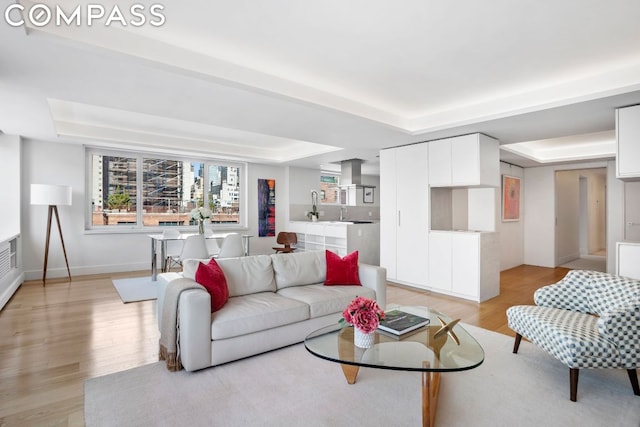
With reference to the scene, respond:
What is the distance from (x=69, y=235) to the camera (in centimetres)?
596

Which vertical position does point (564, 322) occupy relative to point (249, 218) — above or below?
below

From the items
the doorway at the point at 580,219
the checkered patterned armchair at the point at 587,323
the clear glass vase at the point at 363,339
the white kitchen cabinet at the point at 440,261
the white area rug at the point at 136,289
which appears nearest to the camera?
the clear glass vase at the point at 363,339

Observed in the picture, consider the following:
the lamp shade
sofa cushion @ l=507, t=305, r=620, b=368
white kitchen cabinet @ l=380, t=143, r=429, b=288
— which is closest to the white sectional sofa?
sofa cushion @ l=507, t=305, r=620, b=368

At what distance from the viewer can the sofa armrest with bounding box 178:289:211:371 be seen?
2.48m

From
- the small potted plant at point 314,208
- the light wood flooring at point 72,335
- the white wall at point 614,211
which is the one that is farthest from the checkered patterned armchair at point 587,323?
the small potted plant at point 314,208

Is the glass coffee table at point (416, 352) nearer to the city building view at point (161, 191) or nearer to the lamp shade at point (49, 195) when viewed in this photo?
the lamp shade at point (49, 195)

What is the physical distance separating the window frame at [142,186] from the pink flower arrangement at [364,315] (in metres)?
5.90

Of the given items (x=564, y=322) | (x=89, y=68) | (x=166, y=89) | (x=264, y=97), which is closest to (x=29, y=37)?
(x=89, y=68)

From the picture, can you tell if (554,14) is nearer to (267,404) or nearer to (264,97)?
(264,97)

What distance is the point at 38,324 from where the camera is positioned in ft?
11.6

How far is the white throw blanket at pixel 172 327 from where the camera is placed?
257cm

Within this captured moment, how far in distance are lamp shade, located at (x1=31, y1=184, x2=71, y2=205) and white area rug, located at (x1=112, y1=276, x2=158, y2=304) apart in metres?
1.54

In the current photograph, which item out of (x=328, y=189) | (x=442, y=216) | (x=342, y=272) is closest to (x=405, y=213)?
(x=442, y=216)

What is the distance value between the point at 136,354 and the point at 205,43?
2737 millimetres
